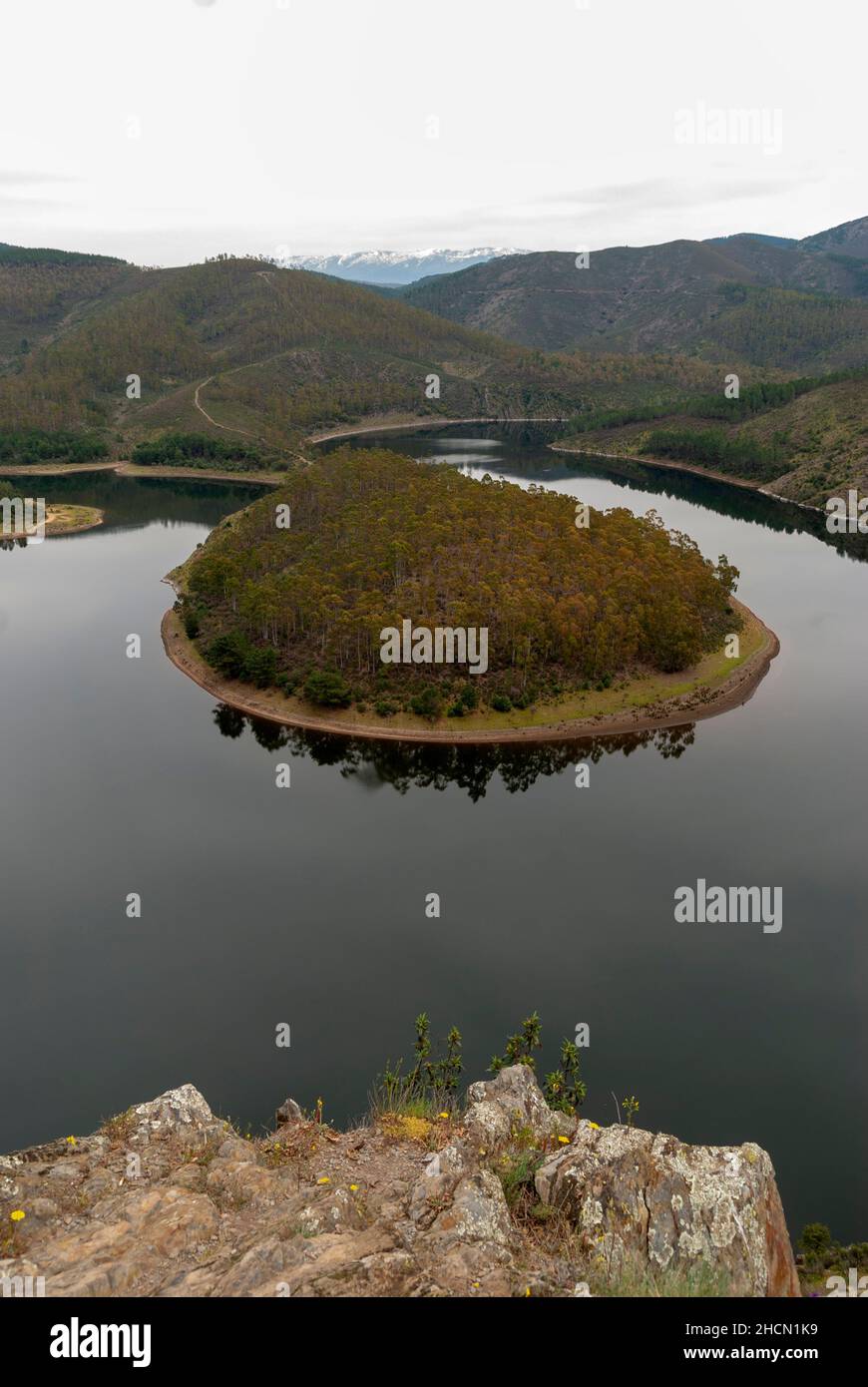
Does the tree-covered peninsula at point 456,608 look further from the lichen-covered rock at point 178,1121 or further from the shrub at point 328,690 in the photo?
the lichen-covered rock at point 178,1121

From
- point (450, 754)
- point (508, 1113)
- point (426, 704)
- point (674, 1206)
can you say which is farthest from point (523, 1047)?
point (426, 704)

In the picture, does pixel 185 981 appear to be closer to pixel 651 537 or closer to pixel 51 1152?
pixel 51 1152

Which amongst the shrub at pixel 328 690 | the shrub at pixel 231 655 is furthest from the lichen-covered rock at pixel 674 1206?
the shrub at pixel 231 655

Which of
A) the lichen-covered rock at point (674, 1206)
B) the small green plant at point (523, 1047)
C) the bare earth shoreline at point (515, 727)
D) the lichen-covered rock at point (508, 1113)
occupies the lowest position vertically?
the small green plant at point (523, 1047)

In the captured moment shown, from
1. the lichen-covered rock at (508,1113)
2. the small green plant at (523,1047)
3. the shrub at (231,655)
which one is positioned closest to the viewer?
the lichen-covered rock at (508,1113)

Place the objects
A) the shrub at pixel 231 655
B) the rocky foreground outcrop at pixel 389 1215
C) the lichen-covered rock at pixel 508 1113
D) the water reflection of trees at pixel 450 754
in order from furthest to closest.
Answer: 1. the shrub at pixel 231 655
2. the water reflection of trees at pixel 450 754
3. the lichen-covered rock at pixel 508 1113
4. the rocky foreground outcrop at pixel 389 1215

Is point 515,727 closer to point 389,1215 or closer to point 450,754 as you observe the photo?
point 450,754
